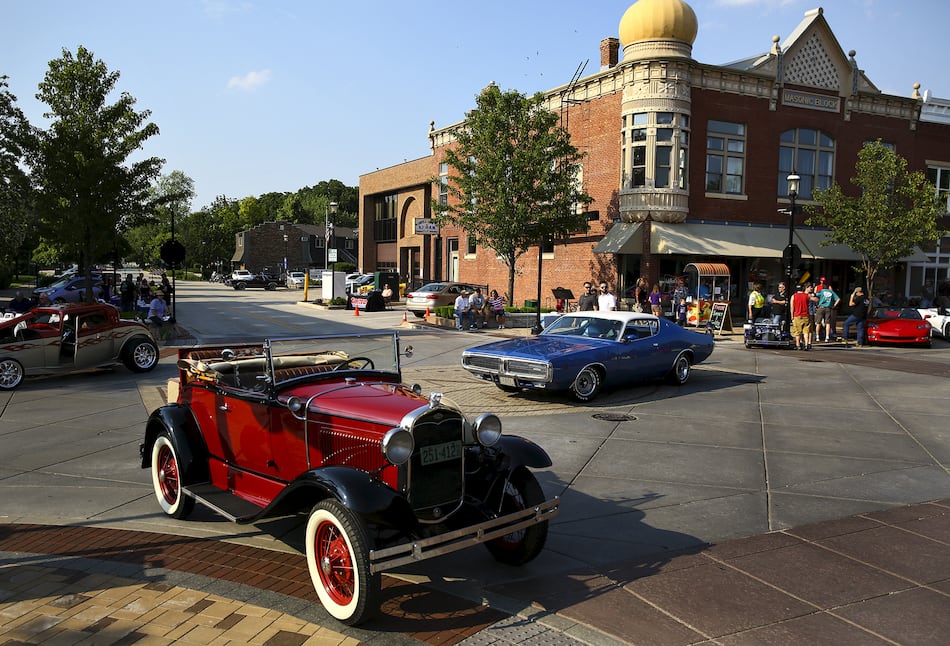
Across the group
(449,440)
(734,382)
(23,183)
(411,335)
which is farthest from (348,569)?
(23,183)

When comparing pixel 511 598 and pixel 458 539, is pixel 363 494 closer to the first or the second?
pixel 458 539

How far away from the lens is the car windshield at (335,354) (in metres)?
5.95

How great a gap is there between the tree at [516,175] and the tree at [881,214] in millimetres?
9477

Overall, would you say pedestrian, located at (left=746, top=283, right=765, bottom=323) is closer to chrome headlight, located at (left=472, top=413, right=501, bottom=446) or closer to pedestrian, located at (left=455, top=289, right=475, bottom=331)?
pedestrian, located at (left=455, top=289, right=475, bottom=331)

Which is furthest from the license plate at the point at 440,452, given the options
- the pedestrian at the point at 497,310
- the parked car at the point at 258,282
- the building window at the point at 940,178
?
the parked car at the point at 258,282

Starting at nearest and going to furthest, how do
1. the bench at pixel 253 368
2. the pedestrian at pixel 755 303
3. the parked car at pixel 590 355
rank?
the bench at pixel 253 368 → the parked car at pixel 590 355 → the pedestrian at pixel 755 303

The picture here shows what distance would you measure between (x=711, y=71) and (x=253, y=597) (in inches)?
1110

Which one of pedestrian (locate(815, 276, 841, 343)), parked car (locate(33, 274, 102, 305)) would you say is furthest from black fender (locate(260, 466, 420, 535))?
parked car (locate(33, 274, 102, 305))

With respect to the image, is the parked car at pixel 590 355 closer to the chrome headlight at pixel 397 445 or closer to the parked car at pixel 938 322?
the chrome headlight at pixel 397 445

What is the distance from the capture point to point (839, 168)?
30.9 metres

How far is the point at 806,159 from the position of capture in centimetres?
3041

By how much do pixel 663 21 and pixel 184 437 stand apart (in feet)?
85.7

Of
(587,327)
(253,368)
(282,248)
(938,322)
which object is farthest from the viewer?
(282,248)

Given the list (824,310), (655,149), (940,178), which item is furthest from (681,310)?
(940,178)
